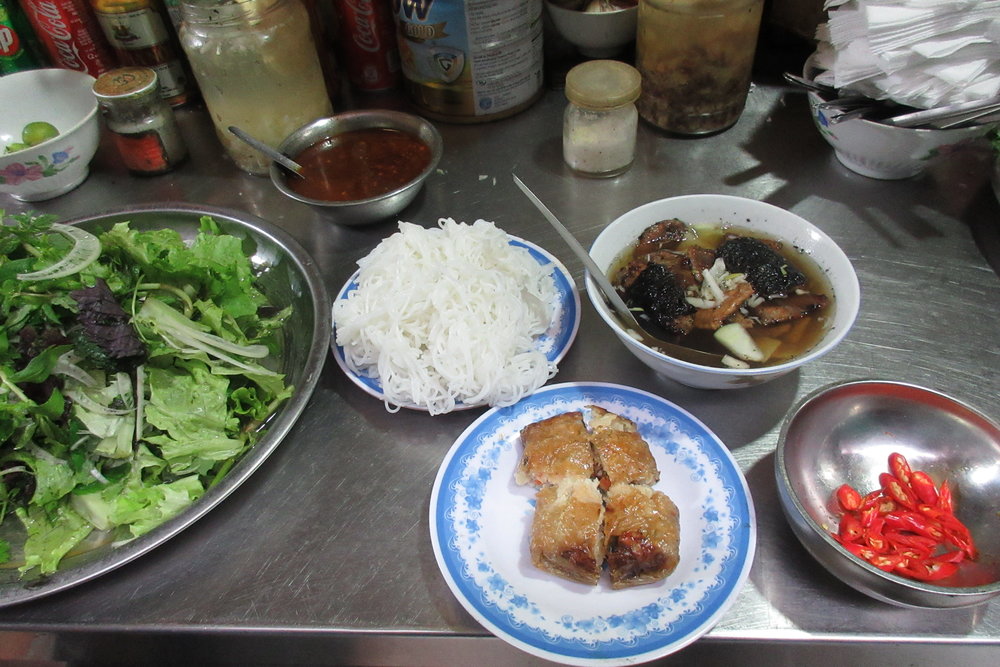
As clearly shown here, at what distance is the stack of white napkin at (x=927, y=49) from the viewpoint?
163cm

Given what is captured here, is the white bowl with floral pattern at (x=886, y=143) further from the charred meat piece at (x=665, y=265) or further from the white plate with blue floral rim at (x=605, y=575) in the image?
the white plate with blue floral rim at (x=605, y=575)

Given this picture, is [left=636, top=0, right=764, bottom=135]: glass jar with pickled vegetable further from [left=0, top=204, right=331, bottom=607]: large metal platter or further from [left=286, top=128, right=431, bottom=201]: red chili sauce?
[left=0, top=204, right=331, bottom=607]: large metal platter

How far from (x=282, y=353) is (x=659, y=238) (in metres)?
1.06

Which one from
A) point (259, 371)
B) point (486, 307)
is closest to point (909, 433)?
point (486, 307)

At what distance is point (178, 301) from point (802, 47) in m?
2.52

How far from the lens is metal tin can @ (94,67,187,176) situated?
2.05 m

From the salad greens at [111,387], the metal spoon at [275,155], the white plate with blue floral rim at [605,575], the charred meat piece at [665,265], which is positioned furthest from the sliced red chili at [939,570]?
the metal spoon at [275,155]

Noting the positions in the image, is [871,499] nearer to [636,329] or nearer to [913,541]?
[913,541]

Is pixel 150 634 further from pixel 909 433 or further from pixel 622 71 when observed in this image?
pixel 622 71

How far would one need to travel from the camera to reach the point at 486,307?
1.54 metres

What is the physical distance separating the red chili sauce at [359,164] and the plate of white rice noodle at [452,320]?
1.27 feet

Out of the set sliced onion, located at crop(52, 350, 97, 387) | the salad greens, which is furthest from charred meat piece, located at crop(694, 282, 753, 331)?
sliced onion, located at crop(52, 350, 97, 387)

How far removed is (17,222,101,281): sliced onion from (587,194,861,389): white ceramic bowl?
1.25 meters

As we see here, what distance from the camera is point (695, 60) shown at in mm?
2053
